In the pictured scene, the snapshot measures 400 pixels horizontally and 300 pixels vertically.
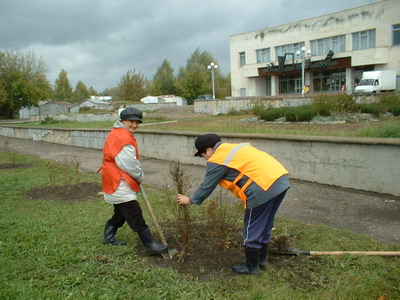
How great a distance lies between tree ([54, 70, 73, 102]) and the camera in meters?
86.3

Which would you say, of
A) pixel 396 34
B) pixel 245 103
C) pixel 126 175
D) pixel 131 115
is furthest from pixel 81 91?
pixel 126 175

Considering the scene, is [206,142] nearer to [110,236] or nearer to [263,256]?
[263,256]

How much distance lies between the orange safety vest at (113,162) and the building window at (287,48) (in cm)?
4777

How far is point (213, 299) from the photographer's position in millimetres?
3232

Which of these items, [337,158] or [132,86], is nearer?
[337,158]

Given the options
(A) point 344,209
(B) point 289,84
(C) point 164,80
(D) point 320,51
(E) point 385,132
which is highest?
(D) point 320,51

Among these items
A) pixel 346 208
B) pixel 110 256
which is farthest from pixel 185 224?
pixel 346 208

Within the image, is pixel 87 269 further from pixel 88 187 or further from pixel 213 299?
pixel 88 187

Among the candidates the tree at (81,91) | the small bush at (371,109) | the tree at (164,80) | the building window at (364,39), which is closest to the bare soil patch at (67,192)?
the small bush at (371,109)

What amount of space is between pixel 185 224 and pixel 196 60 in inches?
3123

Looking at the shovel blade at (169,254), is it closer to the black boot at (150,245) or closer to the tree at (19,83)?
the black boot at (150,245)

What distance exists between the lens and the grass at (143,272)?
10.9ft

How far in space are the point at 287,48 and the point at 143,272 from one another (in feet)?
163

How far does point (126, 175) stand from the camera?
421 centimetres
